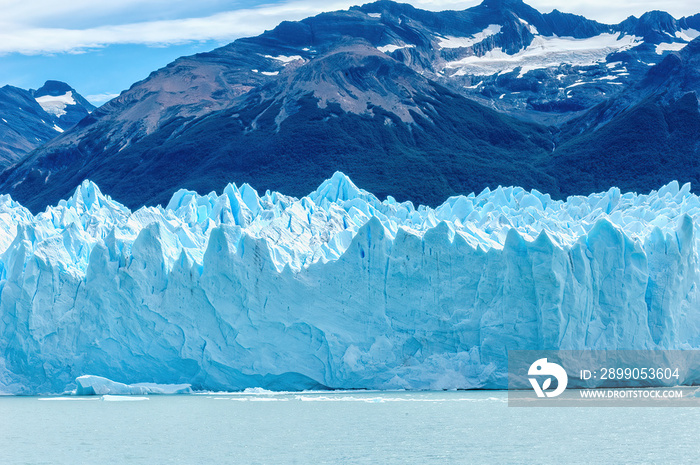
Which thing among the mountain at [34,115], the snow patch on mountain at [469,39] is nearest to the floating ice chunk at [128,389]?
the mountain at [34,115]

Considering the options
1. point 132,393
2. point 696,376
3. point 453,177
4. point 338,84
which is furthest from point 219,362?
point 338,84

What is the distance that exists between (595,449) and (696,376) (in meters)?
7.02

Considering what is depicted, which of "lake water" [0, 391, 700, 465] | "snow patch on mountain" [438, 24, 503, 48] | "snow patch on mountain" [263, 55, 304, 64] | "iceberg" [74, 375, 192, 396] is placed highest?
"snow patch on mountain" [438, 24, 503, 48]

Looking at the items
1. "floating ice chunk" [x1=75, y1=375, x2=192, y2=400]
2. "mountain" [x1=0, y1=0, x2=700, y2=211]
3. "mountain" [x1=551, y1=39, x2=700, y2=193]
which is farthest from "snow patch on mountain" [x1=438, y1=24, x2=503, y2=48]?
"floating ice chunk" [x1=75, y1=375, x2=192, y2=400]

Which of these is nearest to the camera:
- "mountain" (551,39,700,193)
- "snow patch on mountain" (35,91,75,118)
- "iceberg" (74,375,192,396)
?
"iceberg" (74,375,192,396)

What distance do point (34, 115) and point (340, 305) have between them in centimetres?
11885

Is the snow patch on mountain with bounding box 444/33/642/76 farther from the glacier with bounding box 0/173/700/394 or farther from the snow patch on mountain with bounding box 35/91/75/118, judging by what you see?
the glacier with bounding box 0/173/700/394

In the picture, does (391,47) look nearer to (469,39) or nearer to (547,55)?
(547,55)

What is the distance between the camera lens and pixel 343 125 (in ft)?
238

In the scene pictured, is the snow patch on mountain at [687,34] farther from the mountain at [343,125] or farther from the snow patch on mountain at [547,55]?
the mountain at [343,125]

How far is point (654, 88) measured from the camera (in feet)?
242

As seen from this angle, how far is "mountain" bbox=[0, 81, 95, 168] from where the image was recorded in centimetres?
11532

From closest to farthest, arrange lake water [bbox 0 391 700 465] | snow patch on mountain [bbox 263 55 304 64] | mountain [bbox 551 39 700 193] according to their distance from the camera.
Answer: lake water [bbox 0 391 700 465] → mountain [bbox 551 39 700 193] → snow patch on mountain [bbox 263 55 304 64]

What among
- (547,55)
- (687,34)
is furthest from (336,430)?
(687,34)
